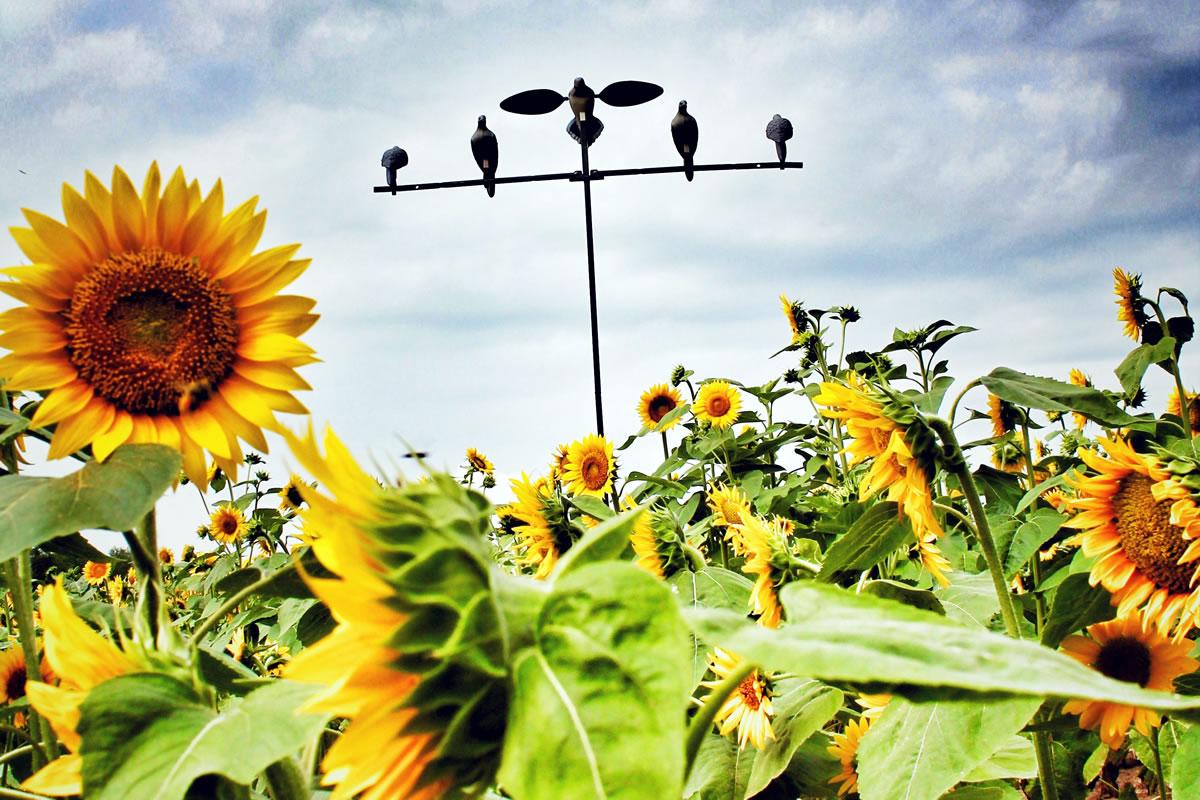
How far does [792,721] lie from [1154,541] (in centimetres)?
50

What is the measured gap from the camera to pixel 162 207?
0.91 meters

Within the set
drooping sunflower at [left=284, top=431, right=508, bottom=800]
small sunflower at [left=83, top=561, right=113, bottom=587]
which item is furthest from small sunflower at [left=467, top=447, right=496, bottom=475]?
drooping sunflower at [left=284, top=431, right=508, bottom=800]

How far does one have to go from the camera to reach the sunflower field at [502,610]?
308 millimetres

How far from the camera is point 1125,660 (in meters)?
1.27

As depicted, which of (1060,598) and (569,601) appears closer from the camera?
(569,601)

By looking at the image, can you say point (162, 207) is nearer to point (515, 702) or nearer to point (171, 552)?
point (515, 702)

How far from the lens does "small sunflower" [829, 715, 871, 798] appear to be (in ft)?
4.78

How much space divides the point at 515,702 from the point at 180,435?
0.70 metres

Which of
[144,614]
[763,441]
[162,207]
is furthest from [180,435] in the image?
[763,441]

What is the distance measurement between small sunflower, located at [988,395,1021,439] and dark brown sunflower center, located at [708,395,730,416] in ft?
3.23

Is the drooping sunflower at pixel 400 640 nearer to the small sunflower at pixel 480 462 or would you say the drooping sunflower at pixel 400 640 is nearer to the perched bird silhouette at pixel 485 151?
the small sunflower at pixel 480 462

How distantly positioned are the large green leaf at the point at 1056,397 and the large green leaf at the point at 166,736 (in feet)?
2.87

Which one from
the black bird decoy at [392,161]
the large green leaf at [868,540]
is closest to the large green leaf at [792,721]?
the large green leaf at [868,540]

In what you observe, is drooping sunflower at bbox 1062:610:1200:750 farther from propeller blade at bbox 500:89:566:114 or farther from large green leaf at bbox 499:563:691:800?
propeller blade at bbox 500:89:566:114
